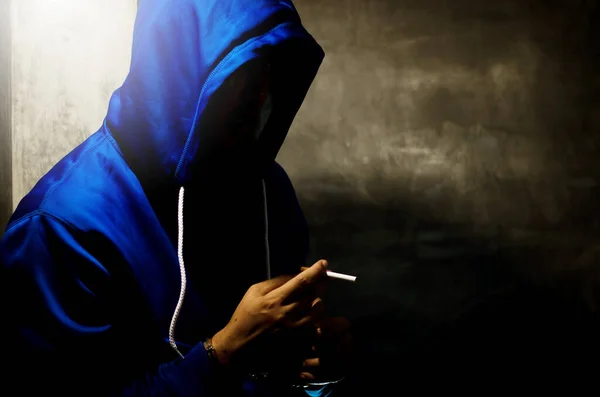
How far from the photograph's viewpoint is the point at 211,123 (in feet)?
2.63

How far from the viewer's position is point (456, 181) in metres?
1.23

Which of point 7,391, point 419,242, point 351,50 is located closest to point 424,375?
point 419,242

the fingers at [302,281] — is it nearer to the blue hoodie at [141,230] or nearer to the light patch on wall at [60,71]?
the blue hoodie at [141,230]

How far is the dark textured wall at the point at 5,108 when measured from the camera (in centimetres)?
98

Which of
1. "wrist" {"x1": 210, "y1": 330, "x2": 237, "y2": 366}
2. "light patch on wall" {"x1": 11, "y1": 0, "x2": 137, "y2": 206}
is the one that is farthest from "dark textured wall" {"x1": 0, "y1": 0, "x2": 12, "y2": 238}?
"wrist" {"x1": 210, "y1": 330, "x2": 237, "y2": 366}

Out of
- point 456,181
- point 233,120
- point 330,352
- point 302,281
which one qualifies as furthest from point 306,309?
point 456,181

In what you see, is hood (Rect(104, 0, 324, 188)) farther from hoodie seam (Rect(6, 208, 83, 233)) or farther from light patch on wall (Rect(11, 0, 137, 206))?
light patch on wall (Rect(11, 0, 137, 206))

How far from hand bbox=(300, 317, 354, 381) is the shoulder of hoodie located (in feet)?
1.25

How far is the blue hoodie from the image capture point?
697 mm

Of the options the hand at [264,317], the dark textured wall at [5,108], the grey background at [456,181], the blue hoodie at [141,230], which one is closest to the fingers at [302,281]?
the hand at [264,317]

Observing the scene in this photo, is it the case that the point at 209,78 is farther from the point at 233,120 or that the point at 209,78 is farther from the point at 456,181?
the point at 456,181

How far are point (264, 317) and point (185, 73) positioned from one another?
366 millimetres

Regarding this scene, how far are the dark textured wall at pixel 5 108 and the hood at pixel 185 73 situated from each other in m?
0.34

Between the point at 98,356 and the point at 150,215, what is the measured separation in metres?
0.21
